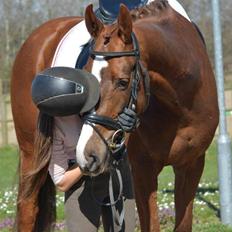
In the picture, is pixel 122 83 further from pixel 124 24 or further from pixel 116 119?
pixel 124 24

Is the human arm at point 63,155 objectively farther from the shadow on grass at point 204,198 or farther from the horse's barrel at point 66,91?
the shadow on grass at point 204,198

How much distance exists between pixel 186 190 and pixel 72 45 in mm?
1174

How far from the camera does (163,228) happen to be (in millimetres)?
5609

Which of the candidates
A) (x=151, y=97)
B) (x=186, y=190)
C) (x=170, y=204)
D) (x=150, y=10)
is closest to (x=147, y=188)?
(x=186, y=190)

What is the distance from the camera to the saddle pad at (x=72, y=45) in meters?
3.76

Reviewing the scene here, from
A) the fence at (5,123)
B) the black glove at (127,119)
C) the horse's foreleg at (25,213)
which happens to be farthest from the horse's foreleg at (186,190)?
the fence at (5,123)

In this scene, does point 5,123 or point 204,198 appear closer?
point 204,198

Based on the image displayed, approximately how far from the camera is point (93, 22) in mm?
3072

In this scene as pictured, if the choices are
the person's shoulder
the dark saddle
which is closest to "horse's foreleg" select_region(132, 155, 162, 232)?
the person's shoulder

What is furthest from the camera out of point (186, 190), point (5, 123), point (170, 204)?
point (5, 123)

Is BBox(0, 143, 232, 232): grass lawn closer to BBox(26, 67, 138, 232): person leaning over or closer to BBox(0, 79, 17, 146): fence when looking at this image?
BBox(26, 67, 138, 232): person leaning over

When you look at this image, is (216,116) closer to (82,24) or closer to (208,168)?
(82,24)

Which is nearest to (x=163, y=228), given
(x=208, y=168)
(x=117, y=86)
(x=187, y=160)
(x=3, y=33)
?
(x=187, y=160)

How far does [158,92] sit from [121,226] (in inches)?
29.0
